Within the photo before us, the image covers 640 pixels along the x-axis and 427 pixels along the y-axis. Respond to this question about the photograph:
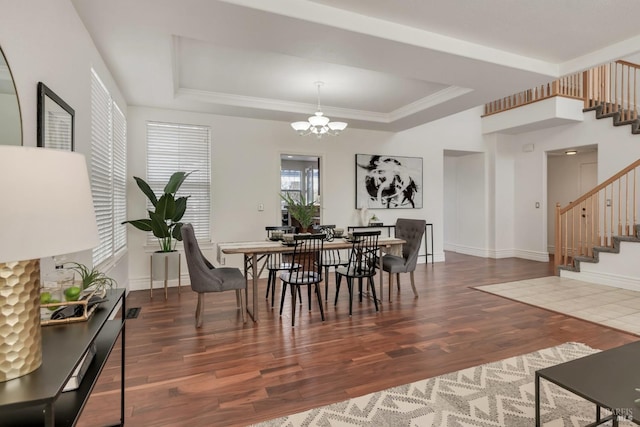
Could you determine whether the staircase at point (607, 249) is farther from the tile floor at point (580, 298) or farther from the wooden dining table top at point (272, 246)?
the wooden dining table top at point (272, 246)

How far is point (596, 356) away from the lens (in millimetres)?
1814

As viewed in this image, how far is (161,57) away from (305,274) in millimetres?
2631

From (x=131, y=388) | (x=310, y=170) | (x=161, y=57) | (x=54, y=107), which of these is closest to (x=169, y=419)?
(x=131, y=388)

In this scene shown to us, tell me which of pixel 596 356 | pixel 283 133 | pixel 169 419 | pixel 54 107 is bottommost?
pixel 169 419

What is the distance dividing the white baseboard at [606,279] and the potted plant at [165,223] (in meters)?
6.12

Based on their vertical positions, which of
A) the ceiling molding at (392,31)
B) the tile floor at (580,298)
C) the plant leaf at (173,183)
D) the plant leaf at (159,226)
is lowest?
the tile floor at (580,298)

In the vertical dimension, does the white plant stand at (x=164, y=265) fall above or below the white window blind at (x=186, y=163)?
below

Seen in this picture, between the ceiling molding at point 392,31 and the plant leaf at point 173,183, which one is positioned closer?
the ceiling molding at point 392,31

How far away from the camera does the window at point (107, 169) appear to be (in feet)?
10.5

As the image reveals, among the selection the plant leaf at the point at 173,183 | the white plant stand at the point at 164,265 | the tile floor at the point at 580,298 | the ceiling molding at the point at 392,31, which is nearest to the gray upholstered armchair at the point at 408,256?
the tile floor at the point at 580,298

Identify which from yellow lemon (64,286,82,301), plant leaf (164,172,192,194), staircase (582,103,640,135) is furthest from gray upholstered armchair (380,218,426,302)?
staircase (582,103,640,135)

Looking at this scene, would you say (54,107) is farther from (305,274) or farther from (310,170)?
(310,170)

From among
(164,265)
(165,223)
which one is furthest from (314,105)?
(164,265)

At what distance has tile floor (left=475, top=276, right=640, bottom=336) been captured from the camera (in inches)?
144
